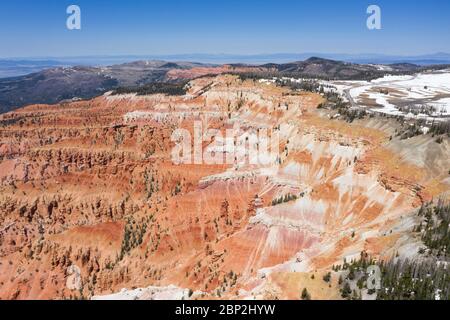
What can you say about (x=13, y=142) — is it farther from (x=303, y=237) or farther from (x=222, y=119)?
(x=303, y=237)

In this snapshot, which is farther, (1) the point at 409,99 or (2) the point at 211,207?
(1) the point at 409,99

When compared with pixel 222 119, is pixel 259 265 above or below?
below

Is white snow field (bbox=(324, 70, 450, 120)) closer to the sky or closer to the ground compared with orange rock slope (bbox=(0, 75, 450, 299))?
closer to the sky

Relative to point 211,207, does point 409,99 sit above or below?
above

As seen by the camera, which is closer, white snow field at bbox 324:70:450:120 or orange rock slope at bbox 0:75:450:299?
orange rock slope at bbox 0:75:450:299

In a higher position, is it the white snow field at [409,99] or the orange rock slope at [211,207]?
the white snow field at [409,99]

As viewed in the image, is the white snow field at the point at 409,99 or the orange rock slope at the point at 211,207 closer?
the orange rock slope at the point at 211,207
